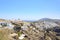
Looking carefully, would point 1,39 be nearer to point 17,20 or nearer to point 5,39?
point 5,39

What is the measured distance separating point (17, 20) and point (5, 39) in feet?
84.5

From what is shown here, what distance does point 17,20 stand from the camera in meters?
39.0

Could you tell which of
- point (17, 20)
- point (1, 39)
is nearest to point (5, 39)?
point (1, 39)

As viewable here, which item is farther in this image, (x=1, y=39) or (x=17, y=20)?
(x=17, y=20)

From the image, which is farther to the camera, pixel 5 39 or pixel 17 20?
pixel 17 20

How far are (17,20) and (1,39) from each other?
26111mm

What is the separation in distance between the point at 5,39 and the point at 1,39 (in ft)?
1.62

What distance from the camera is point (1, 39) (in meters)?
13.0

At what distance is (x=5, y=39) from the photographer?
1334 centimetres
